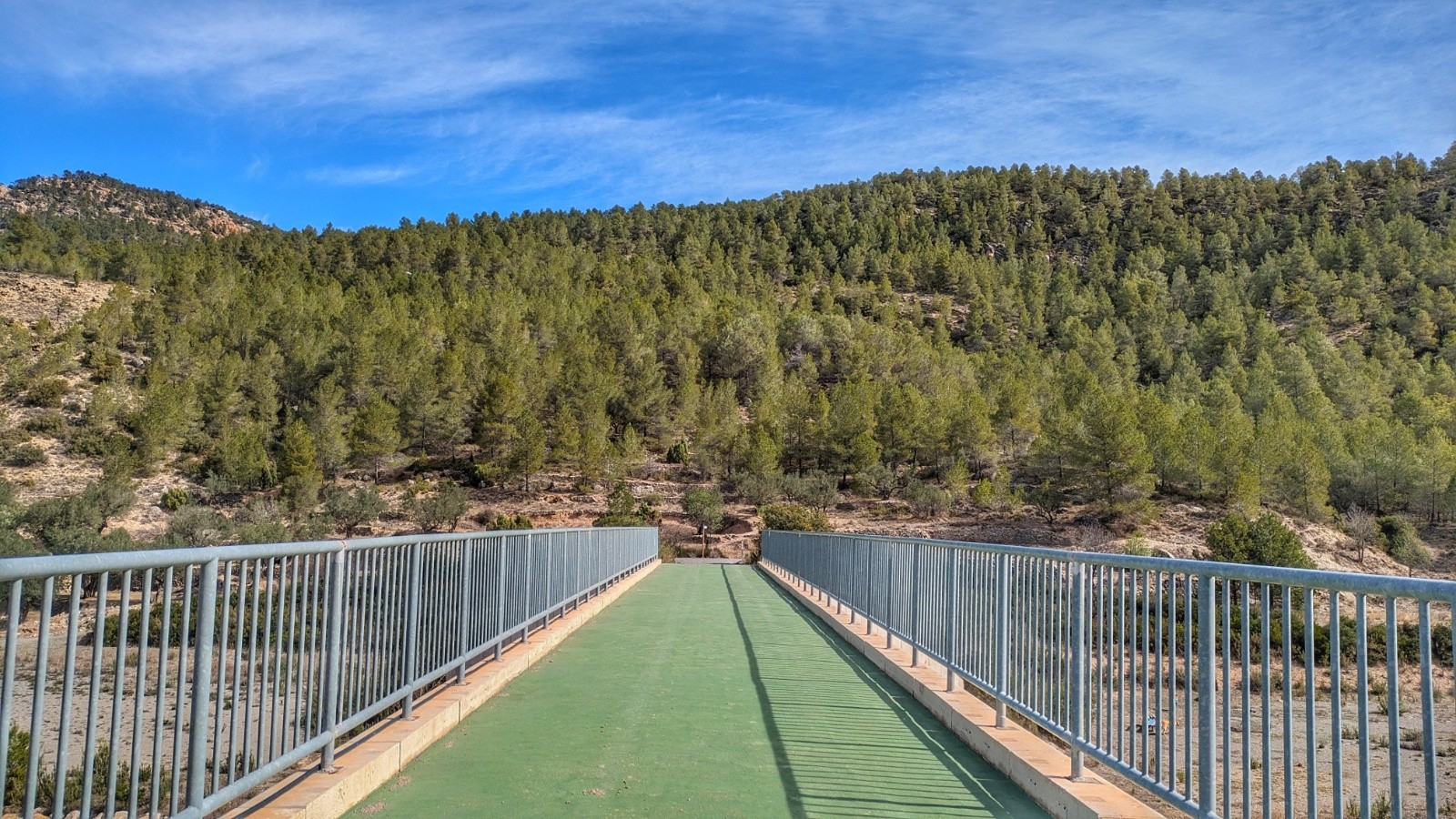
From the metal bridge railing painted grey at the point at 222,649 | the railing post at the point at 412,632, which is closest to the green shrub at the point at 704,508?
the metal bridge railing painted grey at the point at 222,649

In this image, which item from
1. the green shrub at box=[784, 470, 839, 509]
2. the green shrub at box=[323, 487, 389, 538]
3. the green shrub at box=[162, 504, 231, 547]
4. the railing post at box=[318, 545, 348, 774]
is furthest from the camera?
the green shrub at box=[784, 470, 839, 509]

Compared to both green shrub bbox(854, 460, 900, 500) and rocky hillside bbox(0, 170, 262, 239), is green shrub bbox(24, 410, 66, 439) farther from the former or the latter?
rocky hillside bbox(0, 170, 262, 239)

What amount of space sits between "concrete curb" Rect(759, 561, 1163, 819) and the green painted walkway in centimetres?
9

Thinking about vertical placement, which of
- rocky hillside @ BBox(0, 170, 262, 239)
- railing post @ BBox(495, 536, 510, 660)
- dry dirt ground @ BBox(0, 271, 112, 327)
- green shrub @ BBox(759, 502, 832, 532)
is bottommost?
green shrub @ BBox(759, 502, 832, 532)

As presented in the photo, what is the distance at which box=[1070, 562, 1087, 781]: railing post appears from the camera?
4.16 m

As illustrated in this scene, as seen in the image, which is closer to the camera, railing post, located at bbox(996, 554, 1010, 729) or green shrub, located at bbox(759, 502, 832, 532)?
railing post, located at bbox(996, 554, 1010, 729)

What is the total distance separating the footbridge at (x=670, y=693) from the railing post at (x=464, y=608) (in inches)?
1.2

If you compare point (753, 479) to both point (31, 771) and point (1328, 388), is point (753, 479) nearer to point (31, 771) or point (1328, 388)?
point (1328, 388)

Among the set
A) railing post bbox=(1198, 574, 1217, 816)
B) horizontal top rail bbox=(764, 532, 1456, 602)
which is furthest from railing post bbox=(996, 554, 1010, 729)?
railing post bbox=(1198, 574, 1217, 816)

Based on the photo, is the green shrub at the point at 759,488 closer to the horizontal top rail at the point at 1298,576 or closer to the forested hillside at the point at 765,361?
the forested hillside at the point at 765,361

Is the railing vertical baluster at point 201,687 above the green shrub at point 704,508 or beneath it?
above

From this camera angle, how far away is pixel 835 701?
253 inches

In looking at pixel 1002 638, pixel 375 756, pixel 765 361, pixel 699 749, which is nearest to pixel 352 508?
pixel 765 361

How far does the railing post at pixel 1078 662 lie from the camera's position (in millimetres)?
4160
